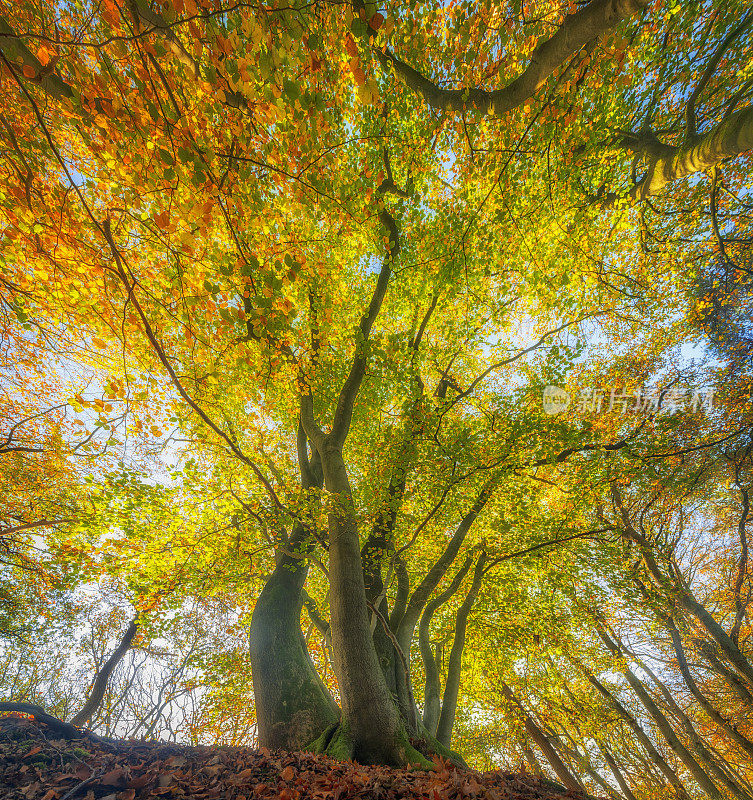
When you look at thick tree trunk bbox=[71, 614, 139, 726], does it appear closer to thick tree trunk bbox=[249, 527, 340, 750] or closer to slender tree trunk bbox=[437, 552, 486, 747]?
thick tree trunk bbox=[249, 527, 340, 750]

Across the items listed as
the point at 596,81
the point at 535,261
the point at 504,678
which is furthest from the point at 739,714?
the point at 596,81

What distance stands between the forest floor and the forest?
0.09 metres

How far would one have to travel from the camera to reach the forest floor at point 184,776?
7.88ft

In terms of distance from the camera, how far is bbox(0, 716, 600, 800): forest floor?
7.88 ft

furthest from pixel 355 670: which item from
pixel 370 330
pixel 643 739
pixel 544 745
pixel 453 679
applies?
pixel 544 745

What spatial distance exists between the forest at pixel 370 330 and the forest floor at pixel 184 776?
92mm

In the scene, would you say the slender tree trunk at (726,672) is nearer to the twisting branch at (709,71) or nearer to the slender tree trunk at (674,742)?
the slender tree trunk at (674,742)

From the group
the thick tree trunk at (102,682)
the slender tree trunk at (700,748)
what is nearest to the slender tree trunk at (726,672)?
the slender tree trunk at (700,748)

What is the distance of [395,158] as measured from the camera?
623 cm

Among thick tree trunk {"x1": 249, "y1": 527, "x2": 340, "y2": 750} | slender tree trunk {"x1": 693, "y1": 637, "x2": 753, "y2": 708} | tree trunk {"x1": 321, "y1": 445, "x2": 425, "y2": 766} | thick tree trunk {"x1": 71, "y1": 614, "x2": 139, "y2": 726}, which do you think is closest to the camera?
tree trunk {"x1": 321, "y1": 445, "x2": 425, "y2": 766}

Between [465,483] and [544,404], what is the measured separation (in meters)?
2.46

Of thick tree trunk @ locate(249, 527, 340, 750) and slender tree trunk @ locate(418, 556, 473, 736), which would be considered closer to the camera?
thick tree trunk @ locate(249, 527, 340, 750)

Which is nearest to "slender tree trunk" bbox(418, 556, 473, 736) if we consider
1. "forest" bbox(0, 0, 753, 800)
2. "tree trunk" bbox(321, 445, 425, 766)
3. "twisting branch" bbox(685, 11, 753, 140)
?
"forest" bbox(0, 0, 753, 800)

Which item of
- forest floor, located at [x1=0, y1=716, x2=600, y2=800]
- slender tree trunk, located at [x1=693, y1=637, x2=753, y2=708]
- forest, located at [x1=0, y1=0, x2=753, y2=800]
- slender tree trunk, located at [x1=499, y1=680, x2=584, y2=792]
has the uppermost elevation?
forest, located at [x1=0, y1=0, x2=753, y2=800]
